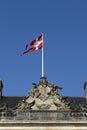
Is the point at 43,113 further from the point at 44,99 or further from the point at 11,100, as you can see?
the point at 11,100

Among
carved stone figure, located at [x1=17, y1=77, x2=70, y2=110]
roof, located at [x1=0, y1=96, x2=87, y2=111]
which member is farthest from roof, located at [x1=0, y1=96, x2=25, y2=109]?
carved stone figure, located at [x1=17, y1=77, x2=70, y2=110]

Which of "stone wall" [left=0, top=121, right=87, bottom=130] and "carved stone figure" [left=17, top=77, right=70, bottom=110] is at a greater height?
"carved stone figure" [left=17, top=77, right=70, bottom=110]

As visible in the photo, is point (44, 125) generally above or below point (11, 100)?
below

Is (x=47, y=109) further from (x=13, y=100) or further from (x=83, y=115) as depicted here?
(x=13, y=100)

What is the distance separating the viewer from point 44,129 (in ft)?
107

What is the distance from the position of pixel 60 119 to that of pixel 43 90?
272 centimetres

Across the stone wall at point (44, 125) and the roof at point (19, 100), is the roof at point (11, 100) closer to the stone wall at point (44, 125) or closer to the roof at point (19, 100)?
the roof at point (19, 100)

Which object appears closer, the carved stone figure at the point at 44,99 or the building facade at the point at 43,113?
the building facade at the point at 43,113

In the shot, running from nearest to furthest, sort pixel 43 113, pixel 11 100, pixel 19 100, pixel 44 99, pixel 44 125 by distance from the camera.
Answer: pixel 44 125 < pixel 43 113 < pixel 44 99 < pixel 19 100 < pixel 11 100

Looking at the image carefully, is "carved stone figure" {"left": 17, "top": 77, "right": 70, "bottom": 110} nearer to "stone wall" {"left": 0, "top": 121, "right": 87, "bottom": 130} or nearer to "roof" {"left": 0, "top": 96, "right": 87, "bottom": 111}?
"stone wall" {"left": 0, "top": 121, "right": 87, "bottom": 130}

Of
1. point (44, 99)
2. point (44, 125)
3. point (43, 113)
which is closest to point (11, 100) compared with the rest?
point (44, 99)

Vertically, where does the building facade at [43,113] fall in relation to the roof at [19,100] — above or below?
below

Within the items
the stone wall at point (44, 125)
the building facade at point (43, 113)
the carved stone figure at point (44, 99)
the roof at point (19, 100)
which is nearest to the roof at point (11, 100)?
the roof at point (19, 100)

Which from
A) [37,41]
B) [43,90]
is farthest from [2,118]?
[37,41]
